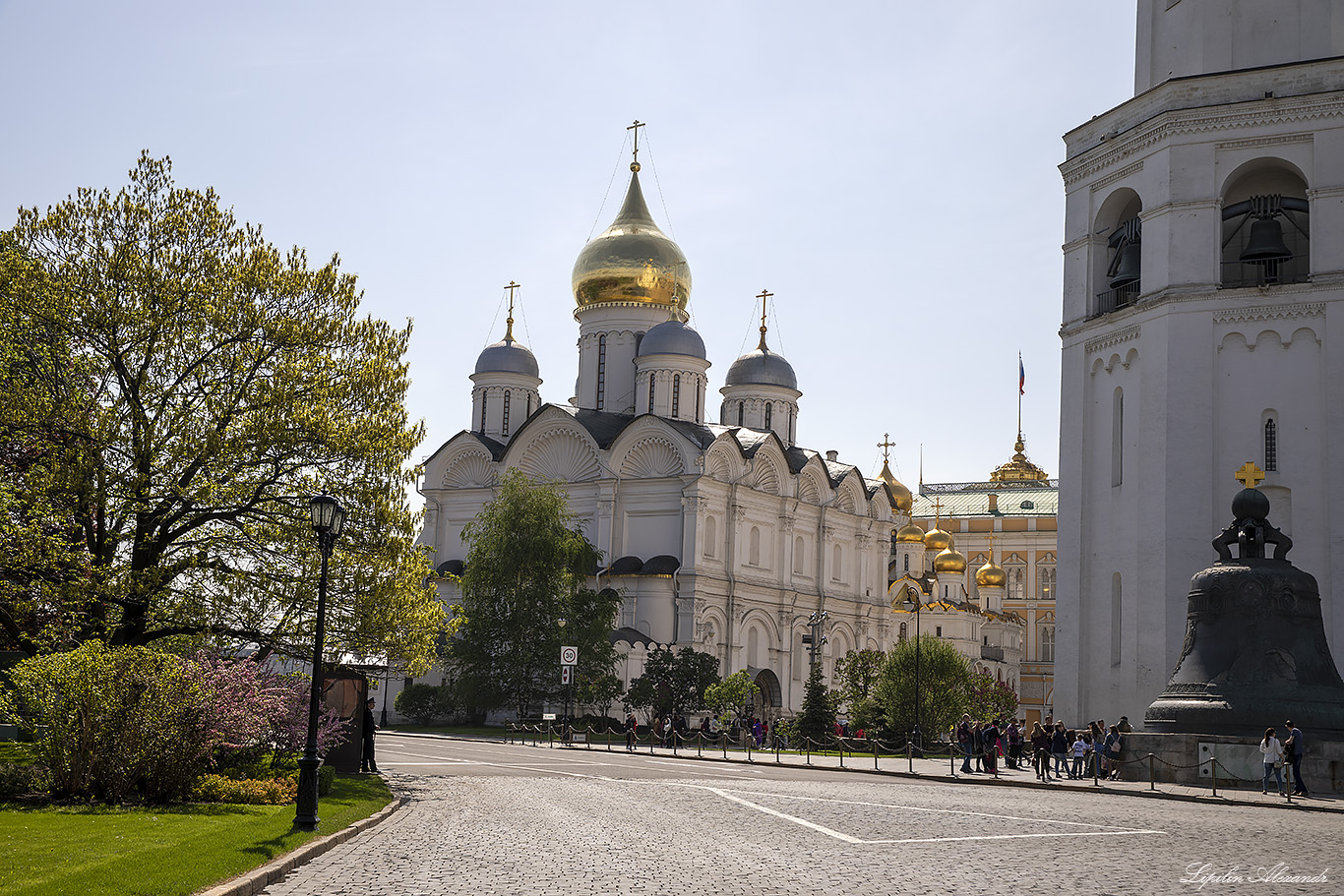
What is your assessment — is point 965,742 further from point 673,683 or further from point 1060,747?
point 673,683

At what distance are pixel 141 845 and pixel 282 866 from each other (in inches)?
56.1

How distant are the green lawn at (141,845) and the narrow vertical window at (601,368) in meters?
51.5

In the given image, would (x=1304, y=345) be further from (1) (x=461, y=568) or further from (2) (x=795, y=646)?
(1) (x=461, y=568)

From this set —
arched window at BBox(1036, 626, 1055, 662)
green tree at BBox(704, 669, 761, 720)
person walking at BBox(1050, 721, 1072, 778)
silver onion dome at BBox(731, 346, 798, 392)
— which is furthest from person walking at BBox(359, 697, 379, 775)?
arched window at BBox(1036, 626, 1055, 662)

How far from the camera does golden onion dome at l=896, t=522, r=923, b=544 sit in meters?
87.3

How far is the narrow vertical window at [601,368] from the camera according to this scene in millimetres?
68000

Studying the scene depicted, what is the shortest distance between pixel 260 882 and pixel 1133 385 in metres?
28.1

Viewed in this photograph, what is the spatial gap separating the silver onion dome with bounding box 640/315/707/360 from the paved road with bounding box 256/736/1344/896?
40697 mm

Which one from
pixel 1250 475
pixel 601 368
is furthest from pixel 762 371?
pixel 1250 475

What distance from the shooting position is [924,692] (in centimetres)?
4431

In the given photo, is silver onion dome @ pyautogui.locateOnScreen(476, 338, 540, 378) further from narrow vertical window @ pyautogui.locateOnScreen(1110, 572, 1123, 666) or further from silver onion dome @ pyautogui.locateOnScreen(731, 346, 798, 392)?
narrow vertical window @ pyautogui.locateOnScreen(1110, 572, 1123, 666)

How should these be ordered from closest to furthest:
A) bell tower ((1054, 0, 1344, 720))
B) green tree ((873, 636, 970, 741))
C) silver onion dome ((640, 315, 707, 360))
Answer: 1. bell tower ((1054, 0, 1344, 720))
2. green tree ((873, 636, 970, 741))
3. silver onion dome ((640, 315, 707, 360))

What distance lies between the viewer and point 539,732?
1823 inches

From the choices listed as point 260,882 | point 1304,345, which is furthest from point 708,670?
point 260,882
